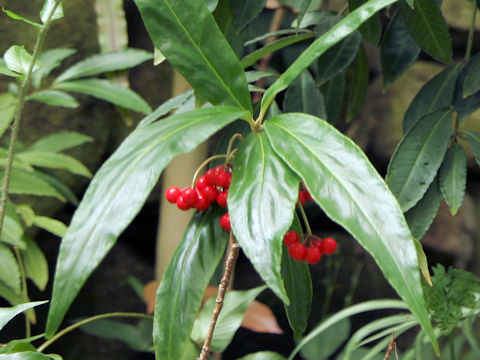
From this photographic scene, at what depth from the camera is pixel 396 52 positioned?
0.79m

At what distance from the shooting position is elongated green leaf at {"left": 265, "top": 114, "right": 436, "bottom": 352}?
15.0 inches

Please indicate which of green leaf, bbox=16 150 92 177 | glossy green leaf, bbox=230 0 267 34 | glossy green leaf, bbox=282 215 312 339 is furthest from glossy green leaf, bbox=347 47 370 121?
green leaf, bbox=16 150 92 177

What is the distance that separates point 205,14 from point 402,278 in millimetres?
263

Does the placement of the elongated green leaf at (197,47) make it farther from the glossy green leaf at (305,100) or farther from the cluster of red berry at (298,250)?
the glossy green leaf at (305,100)

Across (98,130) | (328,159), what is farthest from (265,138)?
(98,130)

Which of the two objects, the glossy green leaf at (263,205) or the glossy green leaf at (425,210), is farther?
the glossy green leaf at (425,210)

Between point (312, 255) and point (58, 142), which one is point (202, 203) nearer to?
point (312, 255)

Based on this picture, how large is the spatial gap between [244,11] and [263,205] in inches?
13.3

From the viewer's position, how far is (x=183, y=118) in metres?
0.47

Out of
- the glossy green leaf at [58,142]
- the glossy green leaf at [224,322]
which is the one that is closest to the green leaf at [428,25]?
the glossy green leaf at [224,322]

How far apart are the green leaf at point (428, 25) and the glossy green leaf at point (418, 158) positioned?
8 centimetres

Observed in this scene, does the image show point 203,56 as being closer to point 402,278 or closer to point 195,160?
point 402,278

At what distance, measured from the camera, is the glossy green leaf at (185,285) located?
1.66 ft

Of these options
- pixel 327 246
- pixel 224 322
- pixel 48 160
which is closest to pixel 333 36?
pixel 327 246
